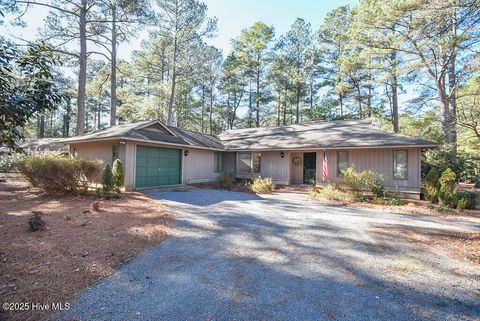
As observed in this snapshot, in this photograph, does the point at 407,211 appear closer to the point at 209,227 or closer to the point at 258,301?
the point at 209,227

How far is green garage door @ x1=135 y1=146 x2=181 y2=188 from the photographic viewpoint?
37.4ft

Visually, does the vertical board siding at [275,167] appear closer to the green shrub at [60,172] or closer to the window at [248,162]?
the window at [248,162]

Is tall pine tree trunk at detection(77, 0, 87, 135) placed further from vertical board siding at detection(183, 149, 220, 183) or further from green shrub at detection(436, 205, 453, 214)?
green shrub at detection(436, 205, 453, 214)

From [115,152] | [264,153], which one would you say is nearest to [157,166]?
[115,152]

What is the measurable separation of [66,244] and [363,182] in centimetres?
1026

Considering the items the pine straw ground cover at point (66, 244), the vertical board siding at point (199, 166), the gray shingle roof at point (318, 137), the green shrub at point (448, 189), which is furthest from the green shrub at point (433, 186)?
the vertical board siding at point (199, 166)

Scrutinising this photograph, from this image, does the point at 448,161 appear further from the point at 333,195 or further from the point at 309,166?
the point at 333,195

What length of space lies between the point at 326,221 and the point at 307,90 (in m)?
23.1

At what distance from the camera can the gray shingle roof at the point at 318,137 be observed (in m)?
11.5

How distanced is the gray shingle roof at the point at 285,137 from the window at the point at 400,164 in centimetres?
67

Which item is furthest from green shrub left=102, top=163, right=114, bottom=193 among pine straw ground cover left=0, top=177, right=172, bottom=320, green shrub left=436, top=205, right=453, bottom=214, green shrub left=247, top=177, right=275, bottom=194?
green shrub left=436, top=205, right=453, bottom=214

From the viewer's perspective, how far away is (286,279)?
3398mm

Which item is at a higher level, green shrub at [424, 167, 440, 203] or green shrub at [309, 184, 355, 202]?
green shrub at [424, 167, 440, 203]

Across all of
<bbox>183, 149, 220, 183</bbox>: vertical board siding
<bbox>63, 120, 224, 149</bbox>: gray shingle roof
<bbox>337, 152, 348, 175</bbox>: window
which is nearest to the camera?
<bbox>63, 120, 224, 149</bbox>: gray shingle roof
